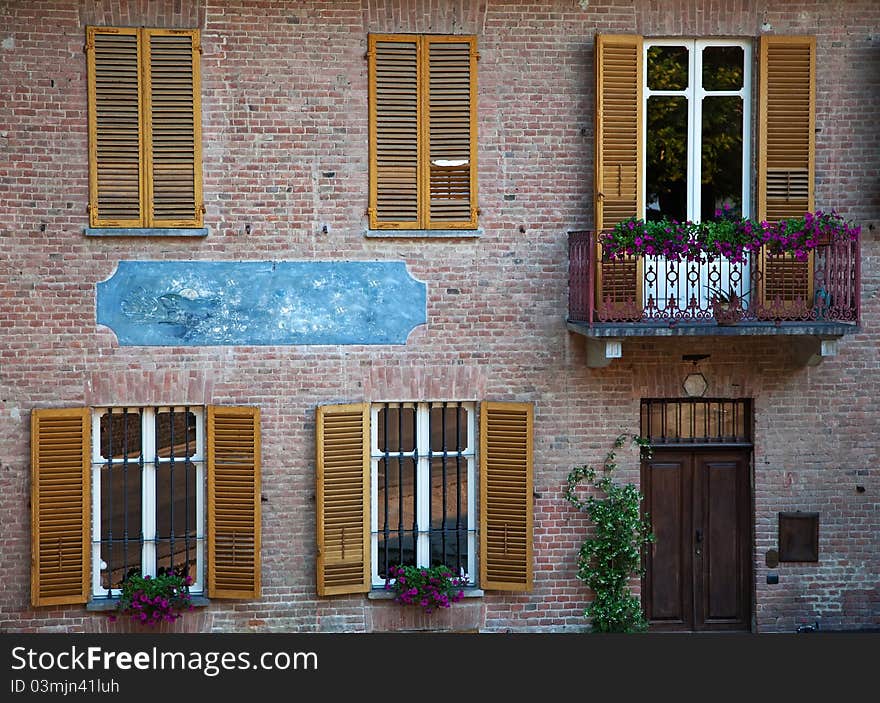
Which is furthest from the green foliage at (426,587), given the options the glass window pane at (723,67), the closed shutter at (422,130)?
the glass window pane at (723,67)

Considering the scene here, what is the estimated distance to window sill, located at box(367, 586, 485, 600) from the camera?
11.8 metres

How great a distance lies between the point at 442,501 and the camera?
12.0 meters

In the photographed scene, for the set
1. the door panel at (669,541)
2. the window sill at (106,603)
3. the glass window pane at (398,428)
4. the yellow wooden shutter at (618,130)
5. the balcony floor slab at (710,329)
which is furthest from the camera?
the door panel at (669,541)

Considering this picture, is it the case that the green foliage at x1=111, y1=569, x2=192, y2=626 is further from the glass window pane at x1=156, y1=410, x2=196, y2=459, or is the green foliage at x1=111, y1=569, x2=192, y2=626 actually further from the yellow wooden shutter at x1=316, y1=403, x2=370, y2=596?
the yellow wooden shutter at x1=316, y1=403, x2=370, y2=596

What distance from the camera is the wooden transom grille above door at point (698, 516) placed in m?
12.2

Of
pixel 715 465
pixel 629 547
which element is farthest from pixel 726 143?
pixel 629 547

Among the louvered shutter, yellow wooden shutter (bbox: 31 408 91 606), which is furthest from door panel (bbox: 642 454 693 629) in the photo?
yellow wooden shutter (bbox: 31 408 91 606)

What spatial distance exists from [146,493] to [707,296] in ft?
18.7

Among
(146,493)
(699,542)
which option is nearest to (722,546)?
(699,542)

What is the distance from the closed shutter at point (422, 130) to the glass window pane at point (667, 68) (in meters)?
1.74

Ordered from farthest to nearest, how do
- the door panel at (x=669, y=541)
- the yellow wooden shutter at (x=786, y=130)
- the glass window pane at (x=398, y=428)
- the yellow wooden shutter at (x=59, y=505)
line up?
the door panel at (x=669, y=541)
the glass window pane at (x=398, y=428)
the yellow wooden shutter at (x=786, y=130)
the yellow wooden shutter at (x=59, y=505)

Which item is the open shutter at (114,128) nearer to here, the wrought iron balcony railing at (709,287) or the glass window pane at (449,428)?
the glass window pane at (449,428)

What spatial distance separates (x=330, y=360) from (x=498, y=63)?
328cm

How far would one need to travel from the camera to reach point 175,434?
11.7 meters
